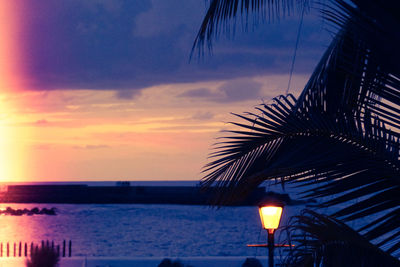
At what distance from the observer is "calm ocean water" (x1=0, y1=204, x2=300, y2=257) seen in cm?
4894

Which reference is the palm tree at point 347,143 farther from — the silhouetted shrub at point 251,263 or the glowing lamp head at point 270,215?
the silhouetted shrub at point 251,263

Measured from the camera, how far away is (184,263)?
1393cm

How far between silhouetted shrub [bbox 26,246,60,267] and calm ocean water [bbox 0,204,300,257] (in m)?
23.9

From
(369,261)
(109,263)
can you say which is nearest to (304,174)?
(369,261)

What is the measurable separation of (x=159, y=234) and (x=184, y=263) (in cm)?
4877

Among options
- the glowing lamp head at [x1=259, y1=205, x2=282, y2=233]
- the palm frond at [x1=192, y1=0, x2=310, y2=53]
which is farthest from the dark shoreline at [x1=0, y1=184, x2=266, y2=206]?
the palm frond at [x1=192, y1=0, x2=310, y2=53]

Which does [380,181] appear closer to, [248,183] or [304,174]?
[304,174]

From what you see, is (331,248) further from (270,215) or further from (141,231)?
(141,231)

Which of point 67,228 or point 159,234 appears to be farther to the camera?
point 67,228

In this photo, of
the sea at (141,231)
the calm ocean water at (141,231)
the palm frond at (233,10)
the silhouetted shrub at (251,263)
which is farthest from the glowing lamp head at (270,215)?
the calm ocean water at (141,231)

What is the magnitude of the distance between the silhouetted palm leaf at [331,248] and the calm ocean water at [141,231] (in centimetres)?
3535

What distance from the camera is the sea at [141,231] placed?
48.6 m

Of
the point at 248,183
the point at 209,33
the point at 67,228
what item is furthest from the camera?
the point at 67,228

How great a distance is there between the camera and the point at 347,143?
3109mm
